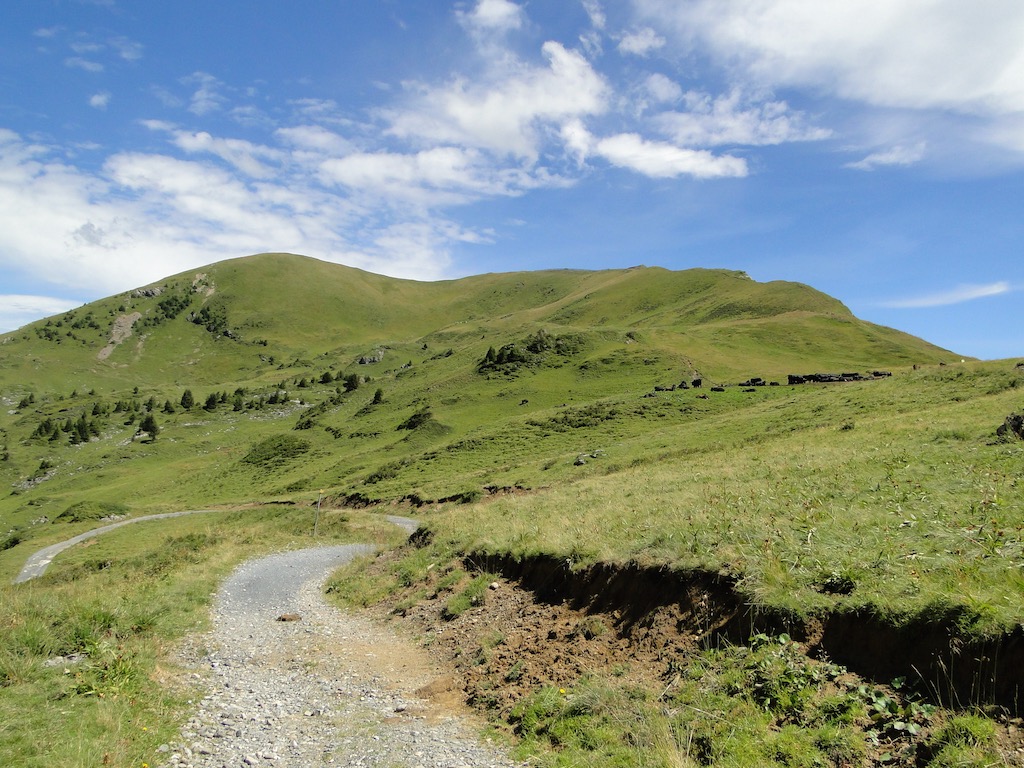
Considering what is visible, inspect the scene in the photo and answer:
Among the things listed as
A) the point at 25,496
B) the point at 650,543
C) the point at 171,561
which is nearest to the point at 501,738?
the point at 650,543

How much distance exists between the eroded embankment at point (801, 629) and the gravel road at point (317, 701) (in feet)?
12.0

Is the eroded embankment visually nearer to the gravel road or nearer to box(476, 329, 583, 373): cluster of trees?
the gravel road

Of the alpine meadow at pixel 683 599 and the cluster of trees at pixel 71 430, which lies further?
the cluster of trees at pixel 71 430

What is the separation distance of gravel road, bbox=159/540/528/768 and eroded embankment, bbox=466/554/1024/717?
3663mm

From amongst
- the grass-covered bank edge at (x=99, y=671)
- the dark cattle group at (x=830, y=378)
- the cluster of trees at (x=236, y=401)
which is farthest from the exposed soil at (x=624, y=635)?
the cluster of trees at (x=236, y=401)

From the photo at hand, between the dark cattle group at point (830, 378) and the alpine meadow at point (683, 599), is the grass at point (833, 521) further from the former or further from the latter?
the dark cattle group at point (830, 378)

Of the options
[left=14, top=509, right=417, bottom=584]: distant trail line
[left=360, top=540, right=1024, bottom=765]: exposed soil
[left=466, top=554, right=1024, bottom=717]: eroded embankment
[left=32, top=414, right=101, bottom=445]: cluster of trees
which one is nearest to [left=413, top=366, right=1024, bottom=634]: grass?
[left=466, top=554, right=1024, bottom=717]: eroded embankment

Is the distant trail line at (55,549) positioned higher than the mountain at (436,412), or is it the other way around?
the mountain at (436,412)

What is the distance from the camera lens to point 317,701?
10.9 metres

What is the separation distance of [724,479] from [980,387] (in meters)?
29.2

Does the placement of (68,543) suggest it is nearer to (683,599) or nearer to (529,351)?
(683,599)

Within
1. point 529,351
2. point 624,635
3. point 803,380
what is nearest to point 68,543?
point 624,635

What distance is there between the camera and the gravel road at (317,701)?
8.64 metres

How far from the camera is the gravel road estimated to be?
340 inches
